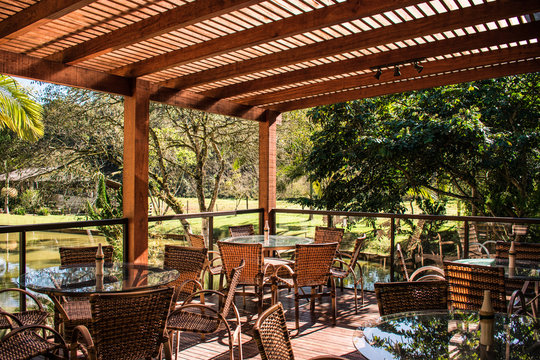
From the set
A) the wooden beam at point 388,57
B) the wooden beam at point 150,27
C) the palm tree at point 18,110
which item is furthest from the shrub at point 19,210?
the wooden beam at point 150,27

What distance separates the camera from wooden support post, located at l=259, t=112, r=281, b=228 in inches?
287

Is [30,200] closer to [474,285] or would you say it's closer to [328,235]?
[328,235]

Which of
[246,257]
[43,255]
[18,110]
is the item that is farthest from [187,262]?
[18,110]

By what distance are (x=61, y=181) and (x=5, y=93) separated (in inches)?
158

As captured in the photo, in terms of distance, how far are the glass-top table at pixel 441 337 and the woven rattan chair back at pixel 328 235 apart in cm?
331

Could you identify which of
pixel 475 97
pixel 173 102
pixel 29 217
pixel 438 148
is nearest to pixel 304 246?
pixel 173 102

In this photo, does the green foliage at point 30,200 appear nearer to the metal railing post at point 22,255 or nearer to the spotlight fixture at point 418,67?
the metal railing post at point 22,255

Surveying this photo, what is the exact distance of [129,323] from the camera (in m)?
2.48

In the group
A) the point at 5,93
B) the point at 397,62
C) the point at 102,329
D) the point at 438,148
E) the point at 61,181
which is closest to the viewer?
the point at 102,329

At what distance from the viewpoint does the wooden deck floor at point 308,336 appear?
154 inches

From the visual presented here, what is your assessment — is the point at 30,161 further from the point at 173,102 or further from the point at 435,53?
the point at 435,53

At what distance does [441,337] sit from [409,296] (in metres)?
0.68

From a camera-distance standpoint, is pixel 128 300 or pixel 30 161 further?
pixel 30 161

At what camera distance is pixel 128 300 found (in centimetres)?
244
